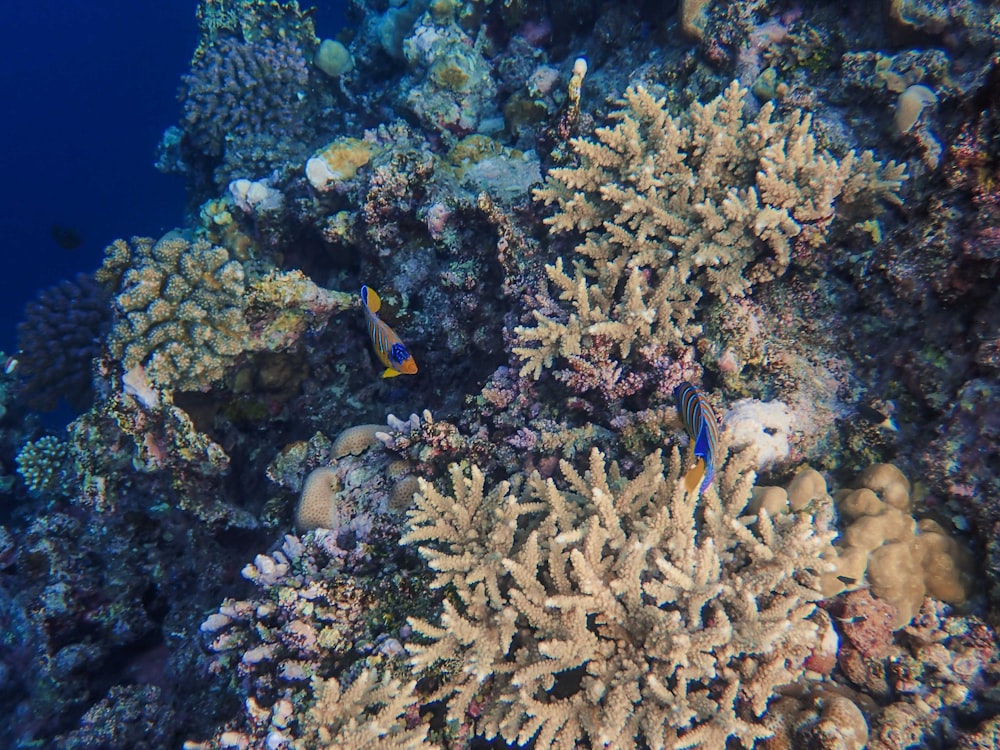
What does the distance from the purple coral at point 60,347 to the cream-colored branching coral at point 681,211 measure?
6.09 m

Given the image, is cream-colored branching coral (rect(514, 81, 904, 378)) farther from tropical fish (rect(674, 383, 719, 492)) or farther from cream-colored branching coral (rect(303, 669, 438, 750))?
cream-colored branching coral (rect(303, 669, 438, 750))

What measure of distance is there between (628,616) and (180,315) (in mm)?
4585

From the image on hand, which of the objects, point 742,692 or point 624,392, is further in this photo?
point 624,392

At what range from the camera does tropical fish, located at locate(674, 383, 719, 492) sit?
2.29 metres

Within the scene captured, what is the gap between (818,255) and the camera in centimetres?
360

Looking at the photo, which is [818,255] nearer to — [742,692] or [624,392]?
[624,392]

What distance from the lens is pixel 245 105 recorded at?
9.27 meters

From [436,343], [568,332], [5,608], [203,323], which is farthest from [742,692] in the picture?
[5,608]

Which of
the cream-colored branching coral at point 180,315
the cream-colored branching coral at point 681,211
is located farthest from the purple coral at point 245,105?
the cream-colored branching coral at point 681,211

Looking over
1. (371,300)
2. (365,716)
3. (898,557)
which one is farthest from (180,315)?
(898,557)

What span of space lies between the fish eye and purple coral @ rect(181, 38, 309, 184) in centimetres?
703

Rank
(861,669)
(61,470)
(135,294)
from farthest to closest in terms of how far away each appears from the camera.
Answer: (61,470)
(135,294)
(861,669)

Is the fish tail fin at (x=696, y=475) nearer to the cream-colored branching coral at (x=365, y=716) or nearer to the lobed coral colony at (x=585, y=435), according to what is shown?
the lobed coral colony at (x=585, y=435)

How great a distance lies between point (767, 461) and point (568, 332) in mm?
1443
